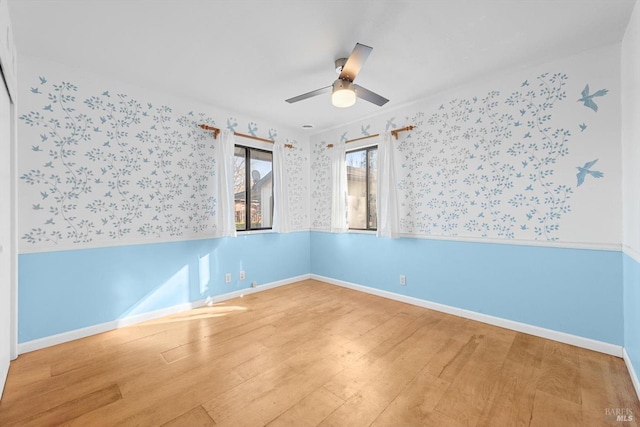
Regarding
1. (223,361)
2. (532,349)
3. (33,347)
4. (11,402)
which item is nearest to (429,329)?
(532,349)

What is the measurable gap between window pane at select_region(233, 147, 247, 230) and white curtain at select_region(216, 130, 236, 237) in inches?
12.4

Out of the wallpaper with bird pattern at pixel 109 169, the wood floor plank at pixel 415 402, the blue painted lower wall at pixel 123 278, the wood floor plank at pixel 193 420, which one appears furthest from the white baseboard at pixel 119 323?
the wood floor plank at pixel 415 402

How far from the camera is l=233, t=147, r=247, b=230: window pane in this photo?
13.0 feet

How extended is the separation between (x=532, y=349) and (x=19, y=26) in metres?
4.73

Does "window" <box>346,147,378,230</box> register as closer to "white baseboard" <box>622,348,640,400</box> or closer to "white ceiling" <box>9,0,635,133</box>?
"white ceiling" <box>9,0,635,133</box>

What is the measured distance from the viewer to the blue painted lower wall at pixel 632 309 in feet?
6.04

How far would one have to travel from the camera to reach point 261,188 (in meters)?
4.27

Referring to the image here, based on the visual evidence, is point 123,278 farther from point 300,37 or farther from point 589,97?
point 589,97

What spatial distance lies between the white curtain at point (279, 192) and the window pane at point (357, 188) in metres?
1.00

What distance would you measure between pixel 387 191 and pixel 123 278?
3153mm

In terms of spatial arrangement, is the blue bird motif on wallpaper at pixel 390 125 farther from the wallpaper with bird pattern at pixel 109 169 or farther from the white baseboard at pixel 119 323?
Answer: the white baseboard at pixel 119 323

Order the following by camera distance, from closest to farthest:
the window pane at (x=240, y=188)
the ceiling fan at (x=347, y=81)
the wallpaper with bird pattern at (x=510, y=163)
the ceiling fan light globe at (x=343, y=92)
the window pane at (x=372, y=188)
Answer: the ceiling fan at (x=347, y=81)
the ceiling fan light globe at (x=343, y=92)
the wallpaper with bird pattern at (x=510, y=163)
the window pane at (x=240, y=188)
the window pane at (x=372, y=188)

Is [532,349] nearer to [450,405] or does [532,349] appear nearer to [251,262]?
[450,405]

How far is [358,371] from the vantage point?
206cm
